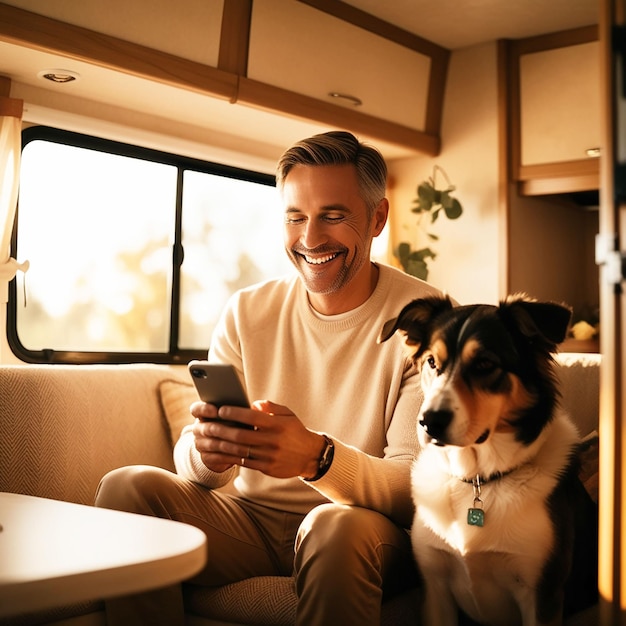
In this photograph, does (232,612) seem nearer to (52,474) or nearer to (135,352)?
(52,474)

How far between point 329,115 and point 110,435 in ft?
6.10

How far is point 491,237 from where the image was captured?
4.09 metres

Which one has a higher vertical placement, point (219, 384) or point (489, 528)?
point (219, 384)

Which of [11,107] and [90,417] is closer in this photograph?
[90,417]

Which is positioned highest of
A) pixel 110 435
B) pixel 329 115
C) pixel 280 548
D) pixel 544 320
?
pixel 329 115

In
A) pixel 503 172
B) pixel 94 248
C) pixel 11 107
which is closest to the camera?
pixel 11 107

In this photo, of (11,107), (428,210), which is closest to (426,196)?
(428,210)

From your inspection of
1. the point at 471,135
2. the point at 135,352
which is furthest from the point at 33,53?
the point at 471,135

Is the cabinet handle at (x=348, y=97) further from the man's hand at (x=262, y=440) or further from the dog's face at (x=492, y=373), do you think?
the man's hand at (x=262, y=440)

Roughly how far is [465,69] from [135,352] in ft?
7.12

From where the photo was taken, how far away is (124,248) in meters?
3.56

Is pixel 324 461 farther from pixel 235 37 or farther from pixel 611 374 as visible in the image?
pixel 235 37

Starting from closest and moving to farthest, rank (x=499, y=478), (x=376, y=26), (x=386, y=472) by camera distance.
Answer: (x=499, y=478) → (x=386, y=472) → (x=376, y=26)

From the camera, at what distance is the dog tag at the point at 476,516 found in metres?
1.59
